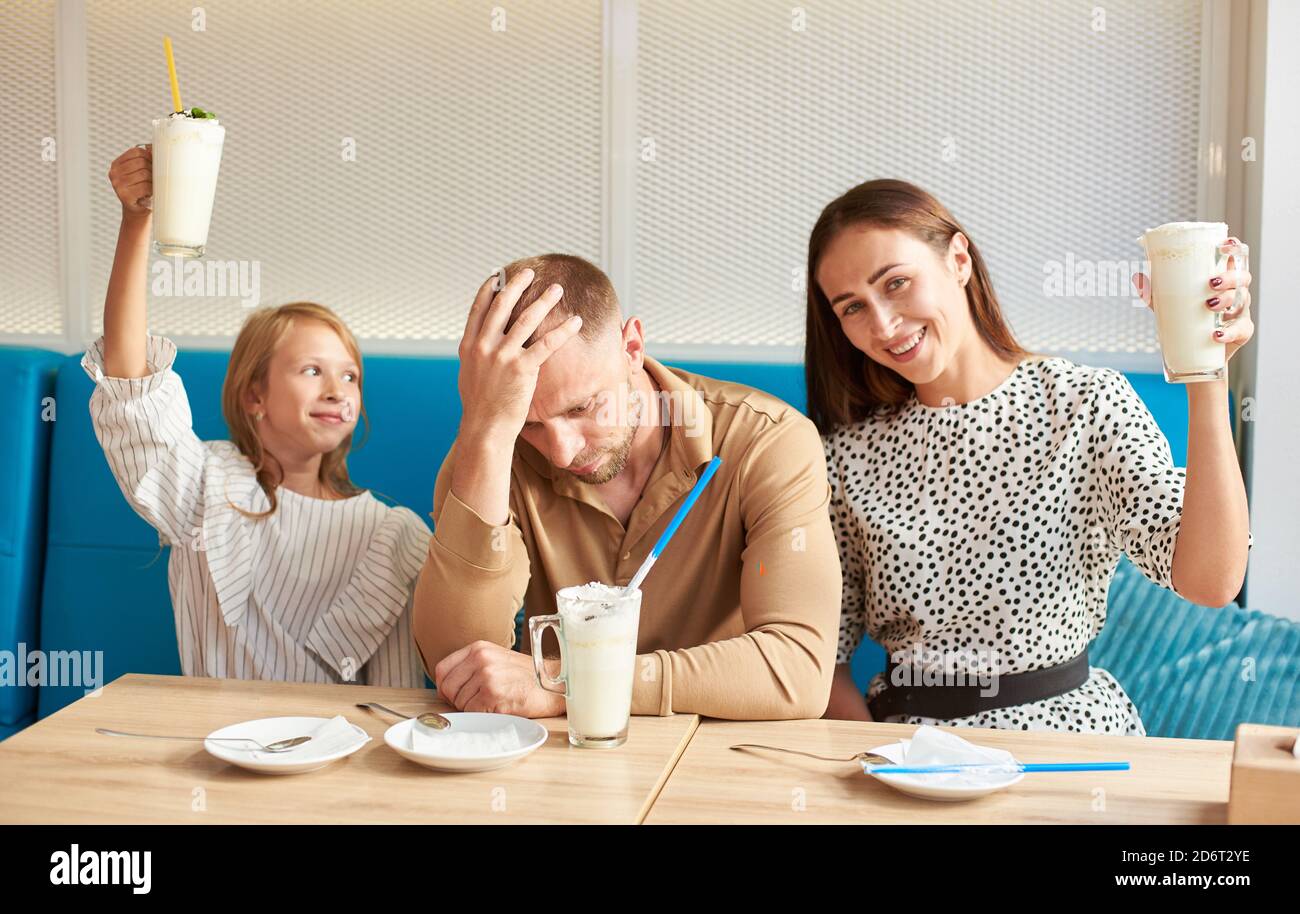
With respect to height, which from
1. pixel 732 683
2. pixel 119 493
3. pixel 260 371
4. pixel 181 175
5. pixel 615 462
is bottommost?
pixel 732 683

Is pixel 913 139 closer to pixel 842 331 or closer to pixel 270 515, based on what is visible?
pixel 842 331

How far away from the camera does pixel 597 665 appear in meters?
1.15

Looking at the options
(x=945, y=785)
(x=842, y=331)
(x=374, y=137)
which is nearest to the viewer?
(x=945, y=785)

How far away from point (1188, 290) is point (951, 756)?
0.50 metres

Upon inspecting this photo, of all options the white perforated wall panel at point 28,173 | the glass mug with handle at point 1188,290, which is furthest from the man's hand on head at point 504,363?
the white perforated wall panel at point 28,173

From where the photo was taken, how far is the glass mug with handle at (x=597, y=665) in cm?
116

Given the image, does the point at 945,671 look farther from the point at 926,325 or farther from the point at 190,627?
the point at 190,627

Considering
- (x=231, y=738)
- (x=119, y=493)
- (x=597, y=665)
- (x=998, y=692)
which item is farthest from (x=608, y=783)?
(x=119, y=493)

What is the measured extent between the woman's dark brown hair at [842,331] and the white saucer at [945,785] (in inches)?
33.0

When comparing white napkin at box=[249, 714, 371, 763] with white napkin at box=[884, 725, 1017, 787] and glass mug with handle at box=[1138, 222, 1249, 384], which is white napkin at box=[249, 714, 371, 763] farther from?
glass mug with handle at box=[1138, 222, 1249, 384]

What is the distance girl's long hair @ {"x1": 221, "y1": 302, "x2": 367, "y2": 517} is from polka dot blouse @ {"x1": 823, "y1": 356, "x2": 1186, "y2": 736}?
86 cm

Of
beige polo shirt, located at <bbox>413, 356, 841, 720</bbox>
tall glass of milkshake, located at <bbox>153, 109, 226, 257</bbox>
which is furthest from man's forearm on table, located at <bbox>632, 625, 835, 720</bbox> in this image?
tall glass of milkshake, located at <bbox>153, 109, 226, 257</bbox>

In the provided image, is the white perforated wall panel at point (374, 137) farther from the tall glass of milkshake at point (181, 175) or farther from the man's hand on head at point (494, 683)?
the man's hand on head at point (494, 683)

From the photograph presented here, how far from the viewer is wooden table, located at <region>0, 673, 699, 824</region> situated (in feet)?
3.28
